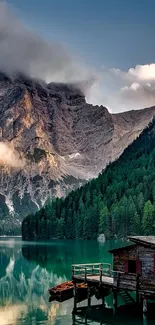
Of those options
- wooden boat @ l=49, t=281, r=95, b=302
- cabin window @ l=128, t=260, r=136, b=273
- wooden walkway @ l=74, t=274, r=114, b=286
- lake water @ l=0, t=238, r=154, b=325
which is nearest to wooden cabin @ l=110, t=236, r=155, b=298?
cabin window @ l=128, t=260, r=136, b=273

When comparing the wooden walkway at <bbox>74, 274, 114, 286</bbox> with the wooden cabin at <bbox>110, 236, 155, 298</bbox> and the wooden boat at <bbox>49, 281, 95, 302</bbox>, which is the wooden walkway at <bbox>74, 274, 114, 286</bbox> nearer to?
the wooden cabin at <bbox>110, 236, 155, 298</bbox>

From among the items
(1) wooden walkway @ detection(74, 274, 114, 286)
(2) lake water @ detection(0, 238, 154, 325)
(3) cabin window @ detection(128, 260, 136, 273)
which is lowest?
(2) lake water @ detection(0, 238, 154, 325)

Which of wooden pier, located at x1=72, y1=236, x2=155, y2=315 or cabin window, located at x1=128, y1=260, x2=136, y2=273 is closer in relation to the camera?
wooden pier, located at x1=72, y1=236, x2=155, y2=315

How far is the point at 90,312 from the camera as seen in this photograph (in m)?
52.3

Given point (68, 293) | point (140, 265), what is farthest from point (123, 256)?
point (68, 293)

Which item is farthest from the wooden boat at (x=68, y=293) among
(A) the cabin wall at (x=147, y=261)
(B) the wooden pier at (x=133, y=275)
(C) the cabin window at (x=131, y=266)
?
(A) the cabin wall at (x=147, y=261)

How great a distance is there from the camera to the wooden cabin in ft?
162

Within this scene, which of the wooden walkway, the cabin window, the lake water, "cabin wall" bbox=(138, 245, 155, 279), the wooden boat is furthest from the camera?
the wooden boat

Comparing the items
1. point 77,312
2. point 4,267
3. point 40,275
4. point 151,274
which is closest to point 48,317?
point 77,312

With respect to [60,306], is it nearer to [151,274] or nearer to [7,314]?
[7,314]

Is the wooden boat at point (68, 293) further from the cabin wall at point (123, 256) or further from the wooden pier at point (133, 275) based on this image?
→ the cabin wall at point (123, 256)

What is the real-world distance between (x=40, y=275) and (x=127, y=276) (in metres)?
37.8

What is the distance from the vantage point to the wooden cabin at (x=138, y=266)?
49.4 metres

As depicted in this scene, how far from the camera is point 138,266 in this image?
50781 millimetres
